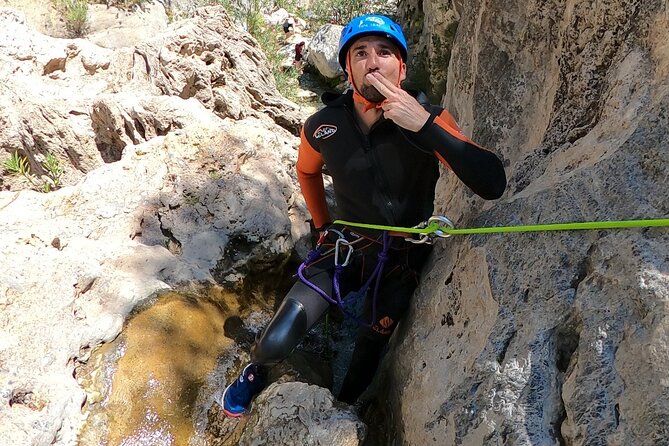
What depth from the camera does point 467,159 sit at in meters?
2.06

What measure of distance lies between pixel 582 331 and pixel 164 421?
6.99ft

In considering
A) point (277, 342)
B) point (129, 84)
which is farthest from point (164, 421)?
point (129, 84)

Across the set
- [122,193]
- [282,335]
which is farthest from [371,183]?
[122,193]

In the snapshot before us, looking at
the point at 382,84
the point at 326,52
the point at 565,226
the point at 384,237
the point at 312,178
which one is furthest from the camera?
the point at 326,52

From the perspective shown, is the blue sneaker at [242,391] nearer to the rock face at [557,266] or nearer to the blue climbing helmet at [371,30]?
the rock face at [557,266]

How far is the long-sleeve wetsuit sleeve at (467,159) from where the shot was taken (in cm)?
206

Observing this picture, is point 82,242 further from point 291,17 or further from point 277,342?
point 291,17

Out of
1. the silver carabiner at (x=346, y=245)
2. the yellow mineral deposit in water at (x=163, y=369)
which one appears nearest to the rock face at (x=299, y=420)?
the yellow mineral deposit in water at (x=163, y=369)

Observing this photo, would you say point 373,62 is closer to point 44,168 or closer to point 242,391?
point 242,391

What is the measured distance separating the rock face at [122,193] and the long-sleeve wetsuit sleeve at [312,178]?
642mm

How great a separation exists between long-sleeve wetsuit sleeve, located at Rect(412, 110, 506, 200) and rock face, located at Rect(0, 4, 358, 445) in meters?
1.28

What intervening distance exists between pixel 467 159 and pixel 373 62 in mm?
643

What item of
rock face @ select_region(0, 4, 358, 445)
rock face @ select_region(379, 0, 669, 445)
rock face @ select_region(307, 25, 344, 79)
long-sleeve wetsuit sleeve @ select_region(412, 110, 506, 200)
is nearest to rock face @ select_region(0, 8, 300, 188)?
rock face @ select_region(0, 4, 358, 445)

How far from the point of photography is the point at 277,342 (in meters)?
2.53
